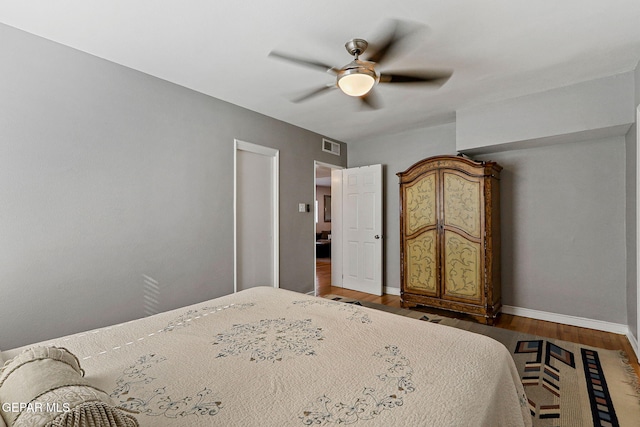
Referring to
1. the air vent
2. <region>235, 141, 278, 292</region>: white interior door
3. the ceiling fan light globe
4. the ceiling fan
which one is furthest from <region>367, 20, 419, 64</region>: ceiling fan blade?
the air vent

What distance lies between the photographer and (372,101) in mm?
3254

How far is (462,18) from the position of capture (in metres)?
1.96

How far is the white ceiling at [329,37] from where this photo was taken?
6.11 ft

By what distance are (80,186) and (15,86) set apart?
0.74 meters

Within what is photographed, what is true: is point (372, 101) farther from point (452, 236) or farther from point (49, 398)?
point (49, 398)

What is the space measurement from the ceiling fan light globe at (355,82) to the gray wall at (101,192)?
173cm

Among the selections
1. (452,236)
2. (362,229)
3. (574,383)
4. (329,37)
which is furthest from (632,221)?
(329,37)

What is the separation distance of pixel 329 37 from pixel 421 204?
7.69 feet

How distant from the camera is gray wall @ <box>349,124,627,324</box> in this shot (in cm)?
311

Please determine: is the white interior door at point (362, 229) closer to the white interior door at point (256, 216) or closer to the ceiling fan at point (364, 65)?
the white interior door at point (256, 216)

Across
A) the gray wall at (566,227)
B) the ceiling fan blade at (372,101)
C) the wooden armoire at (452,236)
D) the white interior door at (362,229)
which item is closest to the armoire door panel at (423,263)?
the wooden armoire at (452,236)

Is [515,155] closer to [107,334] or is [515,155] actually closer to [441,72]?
[441,72]

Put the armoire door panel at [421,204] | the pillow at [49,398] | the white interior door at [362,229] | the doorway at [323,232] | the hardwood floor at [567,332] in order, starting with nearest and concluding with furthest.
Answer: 1. the pillow at [49,398]
2. the hardwood floor at [567,332]
3. the armoire door panel at [421,204]
4. the white interior door at [362,229]
5. the doorway at [323,232]

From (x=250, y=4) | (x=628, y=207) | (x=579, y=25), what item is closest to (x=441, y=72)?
(x=579, y=25)
